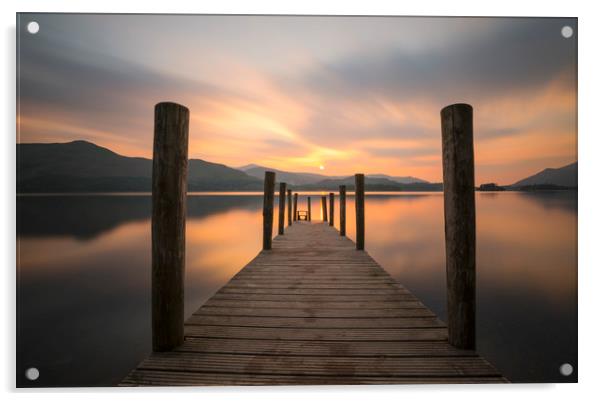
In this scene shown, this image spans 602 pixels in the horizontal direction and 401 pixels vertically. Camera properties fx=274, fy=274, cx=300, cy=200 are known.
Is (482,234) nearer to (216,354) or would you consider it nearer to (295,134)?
(295,134)

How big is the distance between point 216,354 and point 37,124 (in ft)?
8.72

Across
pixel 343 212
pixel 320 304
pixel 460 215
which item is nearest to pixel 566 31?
pixel 460 215

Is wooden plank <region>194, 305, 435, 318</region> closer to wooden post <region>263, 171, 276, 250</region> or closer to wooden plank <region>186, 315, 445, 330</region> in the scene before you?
wooden plank <region>186, 315, 445, 330</region>

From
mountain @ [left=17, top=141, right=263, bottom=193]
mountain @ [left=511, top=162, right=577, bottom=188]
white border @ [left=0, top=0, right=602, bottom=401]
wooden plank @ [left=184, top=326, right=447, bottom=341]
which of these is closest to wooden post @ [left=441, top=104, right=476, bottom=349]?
wooden plank @ [left=184, top=326, right=447, bottom=341]

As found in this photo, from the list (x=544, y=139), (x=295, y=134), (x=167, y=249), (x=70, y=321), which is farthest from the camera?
(x=295, y=134)

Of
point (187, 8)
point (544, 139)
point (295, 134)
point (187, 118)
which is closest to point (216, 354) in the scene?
point (187, 118)

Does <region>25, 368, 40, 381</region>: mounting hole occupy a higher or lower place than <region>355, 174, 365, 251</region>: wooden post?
lower

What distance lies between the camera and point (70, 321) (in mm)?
4777

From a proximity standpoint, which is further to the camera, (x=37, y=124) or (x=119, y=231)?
(x=119, y=231)

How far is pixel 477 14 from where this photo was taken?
8.44 feet

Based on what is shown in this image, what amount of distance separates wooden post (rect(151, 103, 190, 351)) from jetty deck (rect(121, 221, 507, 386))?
249mm

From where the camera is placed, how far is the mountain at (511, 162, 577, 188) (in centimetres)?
255

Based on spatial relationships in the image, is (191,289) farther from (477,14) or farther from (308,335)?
(477,14)

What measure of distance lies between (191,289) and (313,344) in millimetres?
5646
